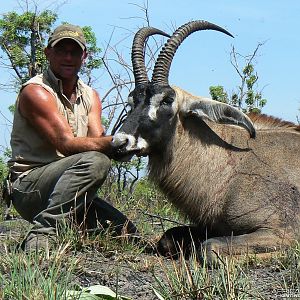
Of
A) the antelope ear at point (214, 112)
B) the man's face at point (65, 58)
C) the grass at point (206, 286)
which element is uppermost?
the man's face at point (65, 58)

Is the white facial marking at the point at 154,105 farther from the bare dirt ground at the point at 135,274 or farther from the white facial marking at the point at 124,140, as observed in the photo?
the bare dirt ground at the point at 135,274

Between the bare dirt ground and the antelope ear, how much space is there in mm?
1592

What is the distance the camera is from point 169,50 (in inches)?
294

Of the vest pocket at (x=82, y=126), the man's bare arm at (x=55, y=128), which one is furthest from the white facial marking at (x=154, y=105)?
the vest pocket at (x=82, y=126)

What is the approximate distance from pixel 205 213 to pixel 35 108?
1.85 metres

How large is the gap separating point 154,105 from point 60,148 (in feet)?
3.20

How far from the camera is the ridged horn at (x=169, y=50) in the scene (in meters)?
7.32

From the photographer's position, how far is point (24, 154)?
23.3 feet

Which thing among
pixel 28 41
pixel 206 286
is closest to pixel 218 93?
pixel 28 41

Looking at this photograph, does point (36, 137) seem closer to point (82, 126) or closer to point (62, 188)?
point (82, 126)

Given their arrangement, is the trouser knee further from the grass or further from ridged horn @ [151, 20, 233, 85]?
the grass

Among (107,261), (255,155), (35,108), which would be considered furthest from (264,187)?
(35,108)

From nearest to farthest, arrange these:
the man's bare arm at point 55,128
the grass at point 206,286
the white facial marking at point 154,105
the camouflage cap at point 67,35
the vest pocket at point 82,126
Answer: the grass at point 206,286
the man's bare arm at point 55,128
the white facial marking at point 154,105
the camouflage cap at point 67,35
the vest pocket at point 82,126

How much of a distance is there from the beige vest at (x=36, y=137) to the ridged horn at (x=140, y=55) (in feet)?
2.42
